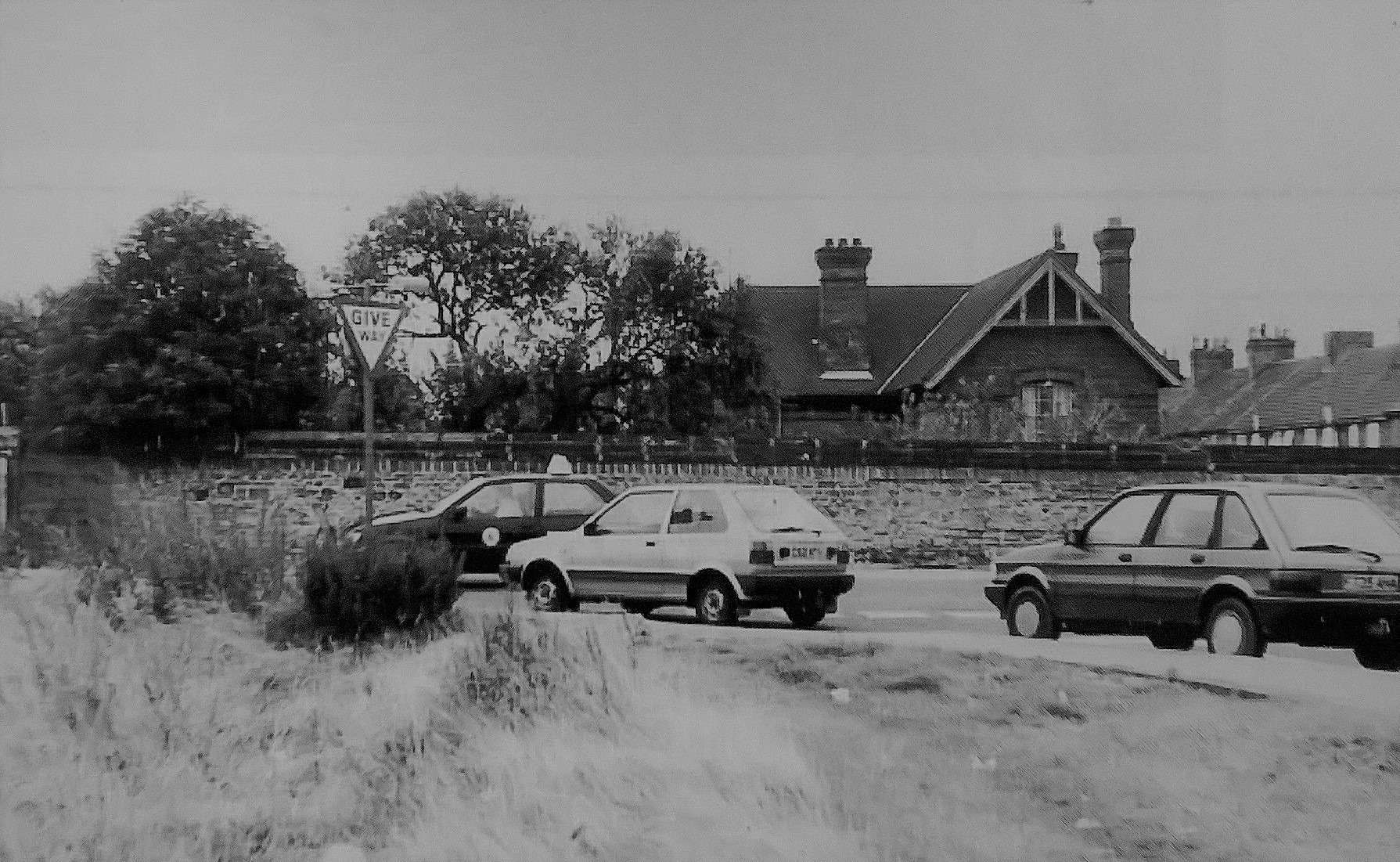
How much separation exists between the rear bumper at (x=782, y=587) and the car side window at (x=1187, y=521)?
1.32 m

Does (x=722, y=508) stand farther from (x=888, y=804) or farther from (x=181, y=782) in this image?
(x=181, y=782)

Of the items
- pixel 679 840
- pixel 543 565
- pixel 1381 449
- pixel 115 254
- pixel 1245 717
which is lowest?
pixel 679 840

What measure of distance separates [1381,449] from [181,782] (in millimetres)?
4494

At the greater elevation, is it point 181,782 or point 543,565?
point 543,565

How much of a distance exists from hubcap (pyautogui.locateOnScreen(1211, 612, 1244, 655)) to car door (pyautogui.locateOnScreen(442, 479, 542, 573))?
2701 millimetres

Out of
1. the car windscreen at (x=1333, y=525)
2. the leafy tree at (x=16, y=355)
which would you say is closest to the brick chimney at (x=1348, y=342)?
the car windscreen at (x=1333, y=525)

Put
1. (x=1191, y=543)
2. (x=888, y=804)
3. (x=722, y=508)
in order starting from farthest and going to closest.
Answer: (x=722, y=508) < (x=1191, y=543) < (x=888, y=804)

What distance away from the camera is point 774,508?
16.6 ft

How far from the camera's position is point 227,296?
463 centimetres

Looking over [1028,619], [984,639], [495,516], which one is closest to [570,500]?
[495,516]

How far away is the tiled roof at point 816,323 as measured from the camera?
4691mm

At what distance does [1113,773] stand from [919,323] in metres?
1.75

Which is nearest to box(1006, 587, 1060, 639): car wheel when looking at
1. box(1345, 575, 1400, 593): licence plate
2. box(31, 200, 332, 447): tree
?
box(1345, 575, 1400, 593): licence plate

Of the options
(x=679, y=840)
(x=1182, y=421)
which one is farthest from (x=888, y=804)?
(x=1182, y=421)
